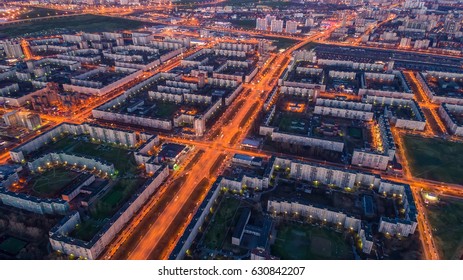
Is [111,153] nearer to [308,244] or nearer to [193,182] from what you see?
[193,182]

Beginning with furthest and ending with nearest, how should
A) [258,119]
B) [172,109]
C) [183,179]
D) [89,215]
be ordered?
1. [172,109]
2. [258,119]
3. [183,179]
4. [89,215]

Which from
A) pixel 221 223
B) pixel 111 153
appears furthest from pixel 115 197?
pixel 221 223

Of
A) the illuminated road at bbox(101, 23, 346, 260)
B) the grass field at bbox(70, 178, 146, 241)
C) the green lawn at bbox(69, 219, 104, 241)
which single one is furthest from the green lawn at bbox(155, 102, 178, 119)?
the green lawn at bbox(69, 219, 104, 241)

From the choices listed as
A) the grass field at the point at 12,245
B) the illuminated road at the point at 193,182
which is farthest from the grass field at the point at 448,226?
the grass field at the point at 12,245

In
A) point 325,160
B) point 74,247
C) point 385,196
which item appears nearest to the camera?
point 74,247

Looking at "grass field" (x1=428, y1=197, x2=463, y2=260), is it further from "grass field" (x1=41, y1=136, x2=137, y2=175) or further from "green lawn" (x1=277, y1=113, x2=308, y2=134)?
"grass field" (x1=41, y1=136, x2=137, y2=175)

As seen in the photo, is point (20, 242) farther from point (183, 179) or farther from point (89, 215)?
point (183, 179)

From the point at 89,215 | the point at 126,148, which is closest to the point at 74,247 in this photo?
the point at 89,215
